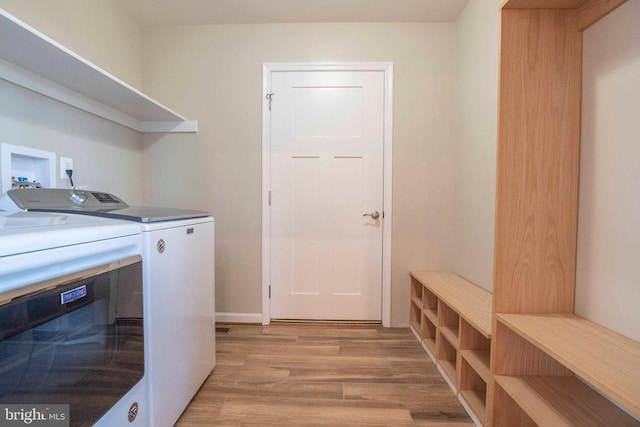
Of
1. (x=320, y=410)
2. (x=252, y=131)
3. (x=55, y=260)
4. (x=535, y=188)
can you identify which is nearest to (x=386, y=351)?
(x=320, y=410)

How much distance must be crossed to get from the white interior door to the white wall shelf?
899 mm

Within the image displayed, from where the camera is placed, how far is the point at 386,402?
4.38ft

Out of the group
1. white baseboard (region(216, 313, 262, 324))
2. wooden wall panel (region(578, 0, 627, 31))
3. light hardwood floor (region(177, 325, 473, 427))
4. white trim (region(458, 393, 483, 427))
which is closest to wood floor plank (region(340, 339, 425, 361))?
light hardwood floor (region(177, 325, 473, 427))

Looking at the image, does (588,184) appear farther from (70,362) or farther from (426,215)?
(70,362)

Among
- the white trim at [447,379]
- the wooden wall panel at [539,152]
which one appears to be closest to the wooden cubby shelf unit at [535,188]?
the wooden wall panel at [539,152]

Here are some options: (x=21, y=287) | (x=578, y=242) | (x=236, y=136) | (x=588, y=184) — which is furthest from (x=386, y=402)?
(x=236, y=136)

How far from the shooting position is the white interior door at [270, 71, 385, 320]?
2.11 m

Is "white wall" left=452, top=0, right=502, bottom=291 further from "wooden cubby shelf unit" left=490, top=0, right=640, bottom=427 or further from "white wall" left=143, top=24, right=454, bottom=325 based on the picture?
"wooden cubby shelf unit" left=490, top=0, right=640, bottom=427

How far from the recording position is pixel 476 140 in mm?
1763

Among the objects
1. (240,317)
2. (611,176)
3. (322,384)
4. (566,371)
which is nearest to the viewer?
(611,176)

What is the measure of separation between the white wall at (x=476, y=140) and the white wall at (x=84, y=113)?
7.76 ft

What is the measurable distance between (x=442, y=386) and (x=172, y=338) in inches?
54.6

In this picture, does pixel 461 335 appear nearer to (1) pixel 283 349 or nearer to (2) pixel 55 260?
(1) pixel 283 349

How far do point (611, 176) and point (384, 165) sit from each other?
1.32m
